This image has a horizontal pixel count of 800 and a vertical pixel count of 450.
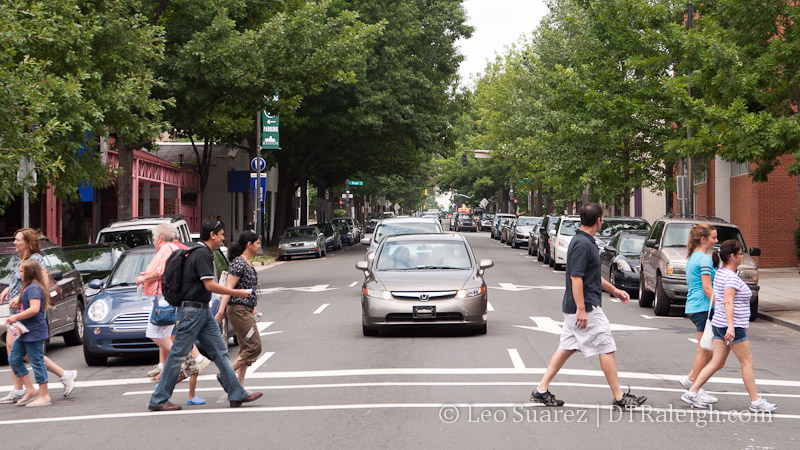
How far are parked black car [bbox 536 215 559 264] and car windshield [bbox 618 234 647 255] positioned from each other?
11160 mm

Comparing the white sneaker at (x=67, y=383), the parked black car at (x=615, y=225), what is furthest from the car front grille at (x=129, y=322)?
the parked black car at (x=615, y=225)

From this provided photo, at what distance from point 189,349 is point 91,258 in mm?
9864

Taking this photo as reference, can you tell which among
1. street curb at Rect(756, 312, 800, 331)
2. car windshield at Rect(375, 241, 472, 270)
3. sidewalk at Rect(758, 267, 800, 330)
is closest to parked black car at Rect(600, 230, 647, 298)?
sidewalk at Rect(758, 267, 800, 330)

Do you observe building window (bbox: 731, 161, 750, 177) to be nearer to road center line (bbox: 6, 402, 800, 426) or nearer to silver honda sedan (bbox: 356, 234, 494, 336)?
silver honda sedan (bbox: 356, 234, 494, 336)

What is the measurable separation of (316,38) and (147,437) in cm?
1867

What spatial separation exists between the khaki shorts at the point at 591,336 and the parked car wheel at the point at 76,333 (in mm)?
9126

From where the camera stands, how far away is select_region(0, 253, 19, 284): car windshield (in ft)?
43.7

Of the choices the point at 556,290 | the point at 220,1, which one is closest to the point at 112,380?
the point at 556,290

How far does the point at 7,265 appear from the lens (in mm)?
13680

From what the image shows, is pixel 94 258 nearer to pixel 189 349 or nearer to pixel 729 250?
pixel 189 349

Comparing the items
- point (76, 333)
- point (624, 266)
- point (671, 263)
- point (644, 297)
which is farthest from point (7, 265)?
A: point (624, 266)

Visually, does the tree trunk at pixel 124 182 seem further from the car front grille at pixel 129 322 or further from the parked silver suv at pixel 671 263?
the car front grille at pixel 129 322

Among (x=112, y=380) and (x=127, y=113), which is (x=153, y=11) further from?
(x=112, y=380)

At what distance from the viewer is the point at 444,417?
821 centimetres
